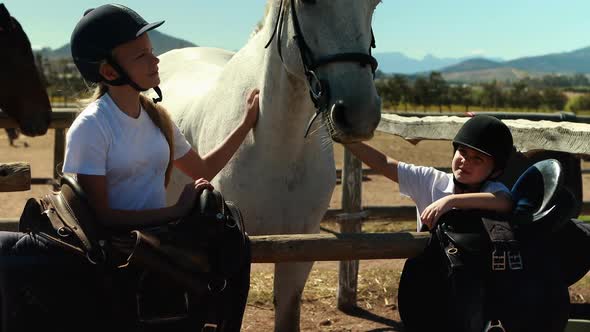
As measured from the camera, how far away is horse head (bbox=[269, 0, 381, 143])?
7.23 feet

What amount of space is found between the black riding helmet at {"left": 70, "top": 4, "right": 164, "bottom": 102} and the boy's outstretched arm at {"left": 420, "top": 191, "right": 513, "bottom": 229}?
1.05 meters

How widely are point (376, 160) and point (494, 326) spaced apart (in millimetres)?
920

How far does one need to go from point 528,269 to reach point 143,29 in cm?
142

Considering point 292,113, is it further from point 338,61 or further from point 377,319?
point 377,319

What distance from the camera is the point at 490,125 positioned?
2.38m

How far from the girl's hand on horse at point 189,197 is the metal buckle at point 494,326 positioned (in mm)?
958

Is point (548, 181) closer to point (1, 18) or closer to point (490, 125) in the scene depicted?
point (490, 125)

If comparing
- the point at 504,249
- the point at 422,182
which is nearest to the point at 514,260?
the point at 504,249

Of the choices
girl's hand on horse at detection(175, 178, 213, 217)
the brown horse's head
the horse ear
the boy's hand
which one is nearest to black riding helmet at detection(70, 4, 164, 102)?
girl's hand on horse at detection(175, 178, 213, 217)

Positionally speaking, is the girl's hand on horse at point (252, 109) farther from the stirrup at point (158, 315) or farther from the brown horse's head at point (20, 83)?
the brown horse's head at point (20, 83)

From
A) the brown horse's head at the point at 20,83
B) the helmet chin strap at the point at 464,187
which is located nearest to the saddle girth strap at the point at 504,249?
the helmet chin strap at the point at 464,187

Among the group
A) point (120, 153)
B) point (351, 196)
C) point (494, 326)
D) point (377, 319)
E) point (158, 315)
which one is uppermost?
point (120, 153)

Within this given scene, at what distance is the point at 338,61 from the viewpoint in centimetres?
229

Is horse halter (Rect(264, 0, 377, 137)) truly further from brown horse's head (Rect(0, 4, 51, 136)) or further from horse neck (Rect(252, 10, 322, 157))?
brown horse's head (Rect(0, 4, 51, 136))
